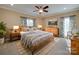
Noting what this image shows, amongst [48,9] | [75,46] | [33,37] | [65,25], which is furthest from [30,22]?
[75,46]

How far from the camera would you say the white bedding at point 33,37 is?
2330 millimetres

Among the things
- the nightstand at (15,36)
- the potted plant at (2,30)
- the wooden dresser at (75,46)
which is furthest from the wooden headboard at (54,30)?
the potted plant at (2,30)

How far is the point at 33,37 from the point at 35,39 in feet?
0.22

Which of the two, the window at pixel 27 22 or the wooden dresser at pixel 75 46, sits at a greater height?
the window at pixel 27 22

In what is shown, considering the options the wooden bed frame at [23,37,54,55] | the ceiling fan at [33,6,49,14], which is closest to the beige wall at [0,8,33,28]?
the ceiling fan at [33,6,49,14]

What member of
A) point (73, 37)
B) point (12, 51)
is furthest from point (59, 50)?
point (12, 51)

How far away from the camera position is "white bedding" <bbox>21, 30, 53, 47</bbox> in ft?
7.64

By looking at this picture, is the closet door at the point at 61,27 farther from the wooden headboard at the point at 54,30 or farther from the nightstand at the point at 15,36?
the nightstand at the point at 15,36

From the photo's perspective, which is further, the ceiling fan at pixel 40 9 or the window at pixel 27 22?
the window at pixel 27 22

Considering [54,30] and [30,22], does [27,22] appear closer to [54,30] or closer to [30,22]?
[30,22]

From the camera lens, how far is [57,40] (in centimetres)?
246

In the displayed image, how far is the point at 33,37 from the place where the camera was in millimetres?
2348

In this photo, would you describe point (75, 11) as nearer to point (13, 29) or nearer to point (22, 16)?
point (22, 16)
